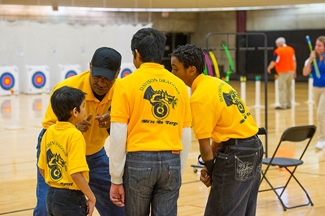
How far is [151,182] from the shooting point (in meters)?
3.16

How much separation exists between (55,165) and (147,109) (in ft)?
2.05

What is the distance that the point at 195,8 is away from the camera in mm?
14297

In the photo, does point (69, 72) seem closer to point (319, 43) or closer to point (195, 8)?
point (195, 8)

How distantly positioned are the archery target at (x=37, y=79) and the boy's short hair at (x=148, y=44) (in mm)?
14921

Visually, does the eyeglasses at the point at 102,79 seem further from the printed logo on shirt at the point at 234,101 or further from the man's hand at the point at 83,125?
the printed logo on shirt at the point at 234,101

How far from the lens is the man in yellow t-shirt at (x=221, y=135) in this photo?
354 cm

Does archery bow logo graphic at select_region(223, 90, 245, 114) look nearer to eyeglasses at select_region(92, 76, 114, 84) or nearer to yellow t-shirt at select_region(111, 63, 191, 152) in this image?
yellow t-shirt at select_region(111, 63, 191, 152)

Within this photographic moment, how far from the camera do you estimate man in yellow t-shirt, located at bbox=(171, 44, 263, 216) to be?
3541 mm

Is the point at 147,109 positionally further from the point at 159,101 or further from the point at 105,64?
the point at 105,64

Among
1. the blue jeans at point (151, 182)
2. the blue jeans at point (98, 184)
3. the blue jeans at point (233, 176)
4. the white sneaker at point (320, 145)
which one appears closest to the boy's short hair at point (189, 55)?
the blue jeans at point (233, 176)

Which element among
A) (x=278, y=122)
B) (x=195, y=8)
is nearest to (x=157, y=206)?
(x=278, y=122)

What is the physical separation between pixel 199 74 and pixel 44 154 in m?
0.95

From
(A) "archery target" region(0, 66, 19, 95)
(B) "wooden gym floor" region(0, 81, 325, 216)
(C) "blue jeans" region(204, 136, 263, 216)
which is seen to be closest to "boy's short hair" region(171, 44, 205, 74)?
(C) "blue jeans" region(204, 136, 263, 216)

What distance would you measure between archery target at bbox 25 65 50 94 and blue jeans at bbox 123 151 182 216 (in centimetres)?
1498
